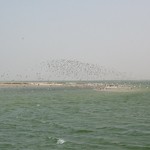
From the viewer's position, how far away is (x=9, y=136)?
25.8 meters

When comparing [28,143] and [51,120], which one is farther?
[51,120]

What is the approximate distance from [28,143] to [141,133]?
8.90 meters

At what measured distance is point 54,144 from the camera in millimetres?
23016

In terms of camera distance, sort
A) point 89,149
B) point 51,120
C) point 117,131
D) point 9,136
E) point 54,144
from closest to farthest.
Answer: point 89,149 → point 54,144 → point 9,136 → point 117,131 → point 51,120

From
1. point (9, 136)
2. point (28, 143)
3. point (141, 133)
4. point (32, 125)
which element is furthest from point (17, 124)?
point (141, 133)

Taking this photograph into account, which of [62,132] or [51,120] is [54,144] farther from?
[51,120]

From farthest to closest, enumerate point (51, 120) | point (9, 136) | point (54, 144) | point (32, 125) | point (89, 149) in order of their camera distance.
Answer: point (51, 120)
point (32, 125)
point (9, 136)
point (54, 144)
point (89, 149)

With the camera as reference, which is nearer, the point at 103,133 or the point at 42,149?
the point at 42,149

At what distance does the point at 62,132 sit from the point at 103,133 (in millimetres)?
3253

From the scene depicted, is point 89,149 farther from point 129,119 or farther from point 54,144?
point 129,119

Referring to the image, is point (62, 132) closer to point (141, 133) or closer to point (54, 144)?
point (54, 144)

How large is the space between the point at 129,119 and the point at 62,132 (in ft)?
32.9

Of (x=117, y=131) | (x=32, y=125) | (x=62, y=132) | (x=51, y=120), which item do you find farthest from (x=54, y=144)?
(x=51, y=120)

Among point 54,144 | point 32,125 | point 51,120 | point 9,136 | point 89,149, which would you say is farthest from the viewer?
point 51,120
